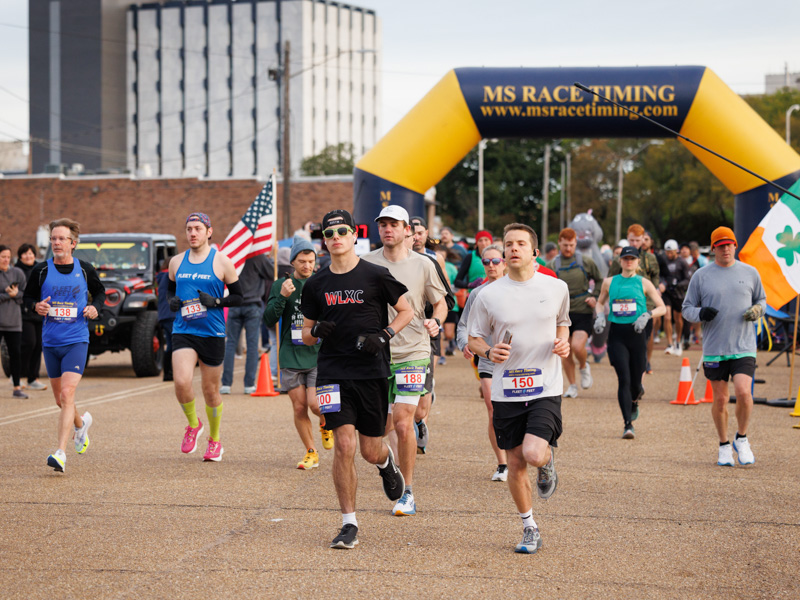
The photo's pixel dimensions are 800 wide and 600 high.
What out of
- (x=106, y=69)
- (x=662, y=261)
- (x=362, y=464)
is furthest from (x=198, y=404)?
(x=106, y=69)

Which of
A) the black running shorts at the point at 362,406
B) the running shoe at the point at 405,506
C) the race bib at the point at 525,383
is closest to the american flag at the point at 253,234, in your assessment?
the running shoe at the point at 405,506

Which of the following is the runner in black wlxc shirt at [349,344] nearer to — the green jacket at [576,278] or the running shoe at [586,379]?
the green jacket at [576,278]

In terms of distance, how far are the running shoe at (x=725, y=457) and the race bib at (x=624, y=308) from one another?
1.96 meters

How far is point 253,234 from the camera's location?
14844 millimetres

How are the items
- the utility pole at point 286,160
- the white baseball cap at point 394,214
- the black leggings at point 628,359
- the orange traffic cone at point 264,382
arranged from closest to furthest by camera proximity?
the white baseball cap at point 394,214 < the black leggings at point 628,359 < the orange traffic cone at point 264,382 < the utility pole at point 286,160

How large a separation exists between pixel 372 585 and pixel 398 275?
2.71 meters

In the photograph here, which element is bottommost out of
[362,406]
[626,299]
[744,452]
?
[744,452]

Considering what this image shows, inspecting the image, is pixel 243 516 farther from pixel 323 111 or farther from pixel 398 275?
pixel 323 111

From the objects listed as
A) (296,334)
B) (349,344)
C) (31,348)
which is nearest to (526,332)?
(349,344)

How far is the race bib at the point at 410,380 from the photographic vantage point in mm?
7242

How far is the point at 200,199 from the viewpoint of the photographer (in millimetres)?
52750

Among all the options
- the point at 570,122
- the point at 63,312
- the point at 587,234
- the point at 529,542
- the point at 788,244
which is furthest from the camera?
the point at 570,122

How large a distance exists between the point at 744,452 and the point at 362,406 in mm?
4212

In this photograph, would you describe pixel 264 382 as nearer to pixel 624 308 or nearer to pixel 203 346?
pixel 203 346
